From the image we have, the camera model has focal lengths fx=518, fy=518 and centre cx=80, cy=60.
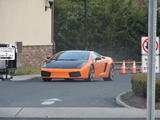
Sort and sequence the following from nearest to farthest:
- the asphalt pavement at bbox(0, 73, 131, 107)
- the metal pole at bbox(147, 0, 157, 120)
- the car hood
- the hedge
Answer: the metal pole at bbox(147, 0, 157, 120)
the hedge
the asphalt pavement at bbox(0, 73, 131, 107)
the car hood

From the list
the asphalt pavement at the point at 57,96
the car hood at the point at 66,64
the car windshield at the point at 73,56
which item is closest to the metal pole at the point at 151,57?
the asphalt pavement at the point at 57,96

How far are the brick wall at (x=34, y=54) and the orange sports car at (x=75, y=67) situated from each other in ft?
39.5

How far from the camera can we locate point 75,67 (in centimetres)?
1831

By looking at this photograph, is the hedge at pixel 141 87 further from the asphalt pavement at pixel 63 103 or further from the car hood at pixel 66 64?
the car hood at pixel 66 64

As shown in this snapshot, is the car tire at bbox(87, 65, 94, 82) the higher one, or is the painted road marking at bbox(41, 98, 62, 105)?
the car tire at bbox(87, 65, 94, 82)

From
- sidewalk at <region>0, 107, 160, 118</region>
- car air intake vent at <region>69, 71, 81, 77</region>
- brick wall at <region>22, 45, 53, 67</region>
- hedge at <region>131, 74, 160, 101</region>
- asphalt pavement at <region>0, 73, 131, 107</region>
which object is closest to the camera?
sidewalk at <region>0, 107, 160, 118</region>

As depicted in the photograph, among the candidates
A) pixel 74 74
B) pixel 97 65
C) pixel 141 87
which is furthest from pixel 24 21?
pixel 141 87

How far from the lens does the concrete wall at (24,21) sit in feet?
100

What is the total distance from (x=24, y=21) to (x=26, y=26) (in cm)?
32

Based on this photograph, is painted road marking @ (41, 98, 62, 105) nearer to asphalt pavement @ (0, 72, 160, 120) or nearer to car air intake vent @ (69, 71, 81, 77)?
asphalt pavement @ (0, 72, 160, 120)

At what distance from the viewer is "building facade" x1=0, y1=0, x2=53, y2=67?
30562 millimetres

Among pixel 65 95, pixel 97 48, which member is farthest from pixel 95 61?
pixel 97 48

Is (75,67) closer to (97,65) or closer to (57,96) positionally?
(97,65)

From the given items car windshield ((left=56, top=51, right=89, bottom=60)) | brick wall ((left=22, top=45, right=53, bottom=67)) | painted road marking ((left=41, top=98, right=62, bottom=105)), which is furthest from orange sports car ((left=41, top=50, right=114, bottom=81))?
brick wall ((left=22, top=45, right=53, bottom=67))
